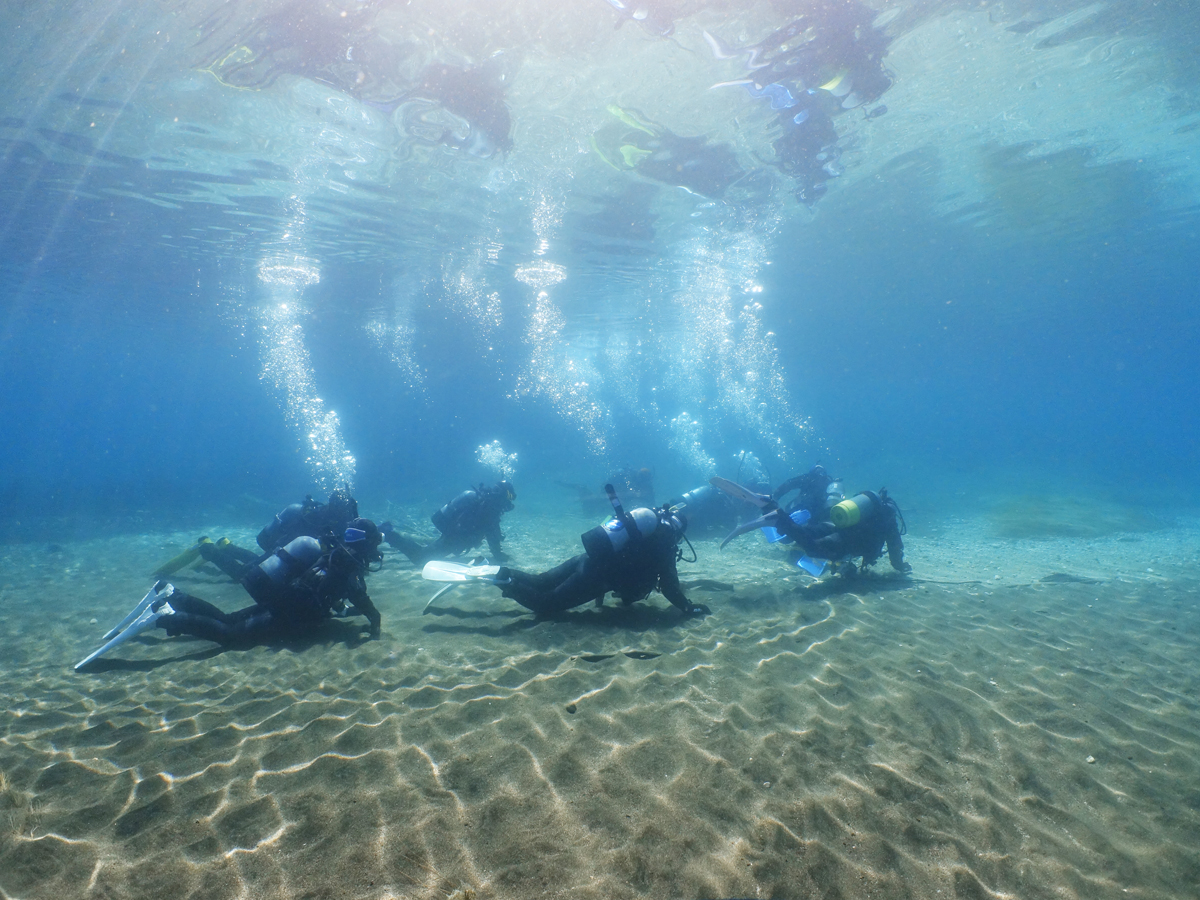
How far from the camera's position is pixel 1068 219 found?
2338 cm

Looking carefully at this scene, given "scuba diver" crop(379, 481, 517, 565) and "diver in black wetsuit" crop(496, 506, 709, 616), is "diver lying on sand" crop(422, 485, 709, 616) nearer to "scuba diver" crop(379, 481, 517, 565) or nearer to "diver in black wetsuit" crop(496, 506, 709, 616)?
"diver in black wetsuit" crop(496, 506, 709, 616)

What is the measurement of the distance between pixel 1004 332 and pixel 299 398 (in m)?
129

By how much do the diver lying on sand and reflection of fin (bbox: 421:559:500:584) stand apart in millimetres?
543

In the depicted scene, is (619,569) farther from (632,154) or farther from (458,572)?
(632,154)

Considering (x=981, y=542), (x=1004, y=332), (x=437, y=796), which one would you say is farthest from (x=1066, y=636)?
(x=1004, y=332)

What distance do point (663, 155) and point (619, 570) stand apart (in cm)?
1454

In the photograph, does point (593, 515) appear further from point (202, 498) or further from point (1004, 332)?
point (1004, 332)

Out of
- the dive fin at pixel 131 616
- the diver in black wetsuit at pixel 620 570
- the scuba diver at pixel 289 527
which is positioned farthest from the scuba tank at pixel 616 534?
the scuba diver at pixel 289 527

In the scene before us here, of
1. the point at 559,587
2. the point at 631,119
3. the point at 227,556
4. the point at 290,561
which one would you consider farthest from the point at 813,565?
the point at 631,119

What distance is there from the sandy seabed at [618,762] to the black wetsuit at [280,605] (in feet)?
0.98

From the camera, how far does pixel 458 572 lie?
7812 millimetres

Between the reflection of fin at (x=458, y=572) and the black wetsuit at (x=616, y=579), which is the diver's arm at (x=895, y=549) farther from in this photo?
the reflection of fin at (x=458, y=572)

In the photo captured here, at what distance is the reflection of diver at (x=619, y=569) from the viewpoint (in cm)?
630

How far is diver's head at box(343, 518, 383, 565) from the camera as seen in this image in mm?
6484
